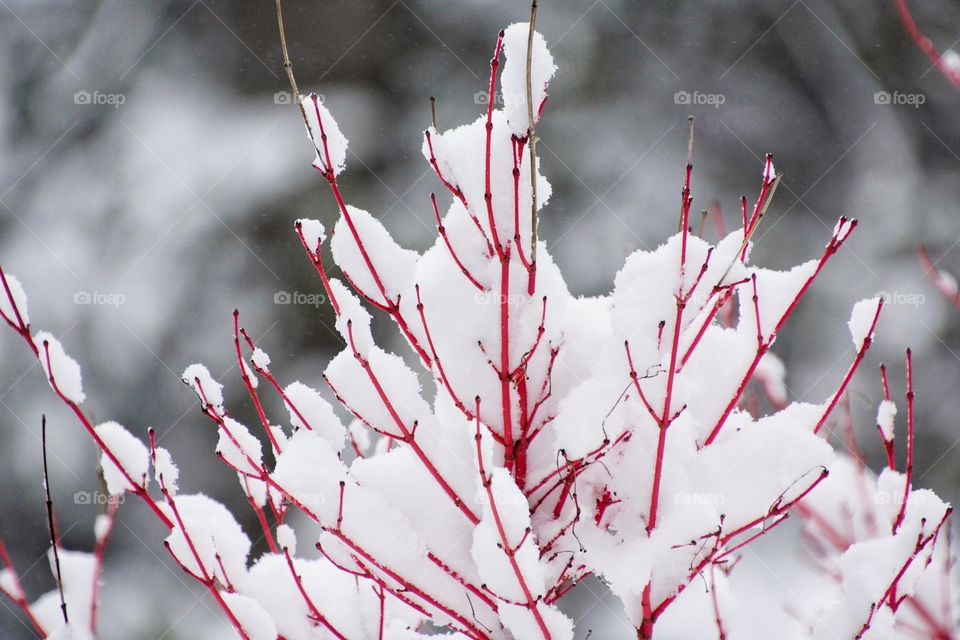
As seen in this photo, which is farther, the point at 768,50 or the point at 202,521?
the point at 768,50

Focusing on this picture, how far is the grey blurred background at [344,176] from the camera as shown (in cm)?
562

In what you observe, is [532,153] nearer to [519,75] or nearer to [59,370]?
[519,75]

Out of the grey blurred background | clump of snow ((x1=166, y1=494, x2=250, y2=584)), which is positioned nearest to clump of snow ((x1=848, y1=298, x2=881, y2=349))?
clump of snow ((x1=166, y1=494, x2=250, y2=584))

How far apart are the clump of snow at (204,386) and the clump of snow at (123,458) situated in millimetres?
106

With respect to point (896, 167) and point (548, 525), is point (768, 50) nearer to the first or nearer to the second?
point (896, 167)

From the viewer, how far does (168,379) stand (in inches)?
231

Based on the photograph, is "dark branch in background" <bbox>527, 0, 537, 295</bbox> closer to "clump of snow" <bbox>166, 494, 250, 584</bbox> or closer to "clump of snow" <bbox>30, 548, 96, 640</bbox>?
"clump of snow" <bbox>166, 494, 250, 584</bbox>

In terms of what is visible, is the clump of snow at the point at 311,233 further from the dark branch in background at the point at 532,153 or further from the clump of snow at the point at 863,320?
the clump of snow at the point at 863,320

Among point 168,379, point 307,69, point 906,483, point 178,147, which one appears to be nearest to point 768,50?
point 307,69

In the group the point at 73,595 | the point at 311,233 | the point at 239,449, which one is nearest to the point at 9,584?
the point at 73,595

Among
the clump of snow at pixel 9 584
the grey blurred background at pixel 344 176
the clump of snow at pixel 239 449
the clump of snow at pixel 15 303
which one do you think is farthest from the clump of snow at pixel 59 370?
the grey blurred background at pixel 344 176

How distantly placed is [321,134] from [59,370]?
1.54 feet

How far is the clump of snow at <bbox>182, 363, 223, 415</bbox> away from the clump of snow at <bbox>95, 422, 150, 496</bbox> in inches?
4.2

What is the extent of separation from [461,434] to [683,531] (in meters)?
0.35
